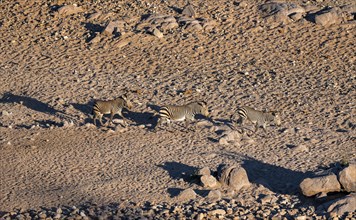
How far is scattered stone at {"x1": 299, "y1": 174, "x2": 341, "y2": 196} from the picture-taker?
17.3m

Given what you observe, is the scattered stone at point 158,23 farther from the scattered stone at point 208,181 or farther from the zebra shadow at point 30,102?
the scattered stone at point 208,181

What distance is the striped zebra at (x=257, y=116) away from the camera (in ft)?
67.0

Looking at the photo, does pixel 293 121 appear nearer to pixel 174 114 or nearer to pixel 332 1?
pixel 174 114

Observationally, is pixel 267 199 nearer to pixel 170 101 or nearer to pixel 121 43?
pixel 170 101

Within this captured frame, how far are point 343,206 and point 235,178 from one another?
2.11 meters

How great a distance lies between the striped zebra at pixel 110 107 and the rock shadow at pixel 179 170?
2378 millimetres

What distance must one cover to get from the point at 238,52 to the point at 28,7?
6.44 meters

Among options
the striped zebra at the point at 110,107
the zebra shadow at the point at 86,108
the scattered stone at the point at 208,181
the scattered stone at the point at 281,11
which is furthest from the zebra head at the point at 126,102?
the scattered stone at the point at 281,11

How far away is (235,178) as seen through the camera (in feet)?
58.5

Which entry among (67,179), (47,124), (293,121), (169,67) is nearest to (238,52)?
(169,67)

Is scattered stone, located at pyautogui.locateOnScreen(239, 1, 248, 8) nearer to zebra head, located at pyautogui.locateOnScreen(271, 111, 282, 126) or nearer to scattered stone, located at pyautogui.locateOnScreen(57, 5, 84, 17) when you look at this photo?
scattered stone, located at pyautogui.locateOnScreen(57, 5, 84, 17)

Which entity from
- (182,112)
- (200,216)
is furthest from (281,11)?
(200,216)

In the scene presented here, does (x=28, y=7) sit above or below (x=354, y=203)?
below

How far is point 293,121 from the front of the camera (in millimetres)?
20875
